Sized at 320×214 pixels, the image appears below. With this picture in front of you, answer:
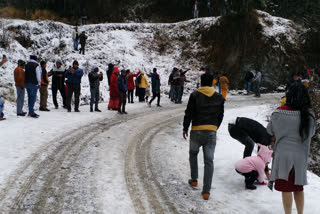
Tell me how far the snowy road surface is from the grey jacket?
103 cm

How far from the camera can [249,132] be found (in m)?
6.13

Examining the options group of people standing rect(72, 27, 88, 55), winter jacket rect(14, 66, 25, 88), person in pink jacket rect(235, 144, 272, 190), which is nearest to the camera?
person in pink jacket rect(235, 144, 272, 190)

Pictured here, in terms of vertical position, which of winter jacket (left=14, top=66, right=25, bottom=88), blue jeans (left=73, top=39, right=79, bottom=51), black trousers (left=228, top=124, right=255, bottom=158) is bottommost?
black trousers (left=228, top=124, right=255, bottom=158)

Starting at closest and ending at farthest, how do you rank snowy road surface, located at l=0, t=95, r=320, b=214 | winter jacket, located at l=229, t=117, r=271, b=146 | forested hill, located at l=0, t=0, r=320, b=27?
snowy road surface, located at l=0, t=95, r=320, b=214
winter jacket, located at l=229, t=117, r=271, b=146
forested hill, located at l=0, t=0, r=320, b=27

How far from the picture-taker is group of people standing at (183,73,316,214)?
4211mm

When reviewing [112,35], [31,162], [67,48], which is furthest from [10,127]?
[112,35]

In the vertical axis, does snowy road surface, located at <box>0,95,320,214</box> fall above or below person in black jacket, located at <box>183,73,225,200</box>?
below

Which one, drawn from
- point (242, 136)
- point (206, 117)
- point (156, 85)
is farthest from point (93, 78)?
point (206, 117)

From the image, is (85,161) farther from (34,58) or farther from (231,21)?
(231,21)

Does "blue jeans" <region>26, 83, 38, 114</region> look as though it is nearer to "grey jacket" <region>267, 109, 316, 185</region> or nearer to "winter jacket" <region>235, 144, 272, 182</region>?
"winter jacket" <region>235, 144, 272, 182</region>

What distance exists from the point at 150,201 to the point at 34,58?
7.95 metres

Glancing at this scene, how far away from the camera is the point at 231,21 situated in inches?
1129

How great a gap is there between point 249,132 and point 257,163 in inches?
25.9

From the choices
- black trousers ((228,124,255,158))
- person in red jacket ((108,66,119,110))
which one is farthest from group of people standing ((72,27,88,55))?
black trousers ((228,124,255,158))
